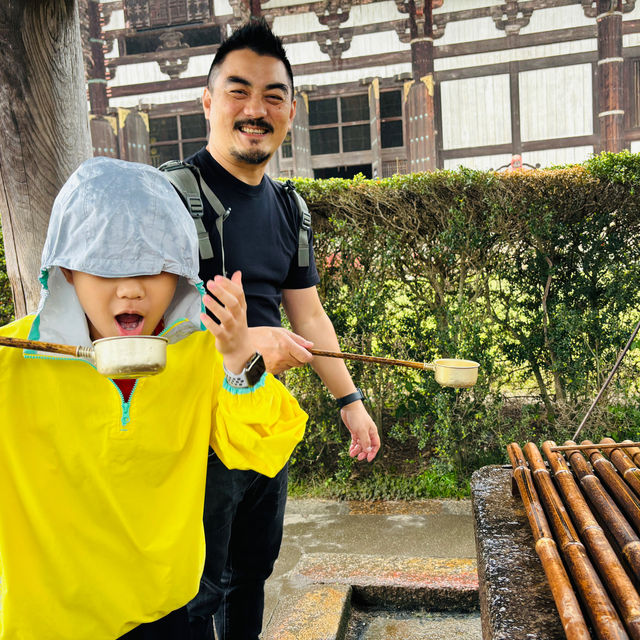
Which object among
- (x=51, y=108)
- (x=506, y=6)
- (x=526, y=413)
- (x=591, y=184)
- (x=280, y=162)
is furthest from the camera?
(x=280, y=162)

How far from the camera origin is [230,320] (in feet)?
3.94

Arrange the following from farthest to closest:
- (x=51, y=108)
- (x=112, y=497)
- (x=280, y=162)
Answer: (x=280, y=162) → (x=51, y=108) → (x=112, y=497)

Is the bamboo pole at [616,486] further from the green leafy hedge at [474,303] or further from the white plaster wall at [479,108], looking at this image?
the white plaster wall at [479,108]

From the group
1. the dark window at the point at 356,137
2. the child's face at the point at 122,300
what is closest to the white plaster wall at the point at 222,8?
the dark window at the point at 356,137

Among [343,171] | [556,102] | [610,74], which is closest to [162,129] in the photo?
[343,171]

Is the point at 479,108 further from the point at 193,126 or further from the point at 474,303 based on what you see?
the point at 474,303

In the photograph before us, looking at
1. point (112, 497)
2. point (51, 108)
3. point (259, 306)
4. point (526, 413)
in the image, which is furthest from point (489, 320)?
point (112, 497)

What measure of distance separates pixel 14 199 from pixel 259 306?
0.99m

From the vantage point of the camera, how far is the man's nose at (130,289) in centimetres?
115

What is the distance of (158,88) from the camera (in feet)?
35.2

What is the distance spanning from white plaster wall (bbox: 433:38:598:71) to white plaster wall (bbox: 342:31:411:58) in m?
0.70

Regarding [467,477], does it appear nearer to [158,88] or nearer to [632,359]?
[632,359]

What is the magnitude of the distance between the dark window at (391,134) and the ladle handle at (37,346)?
10076mm

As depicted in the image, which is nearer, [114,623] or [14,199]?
[114,623]
